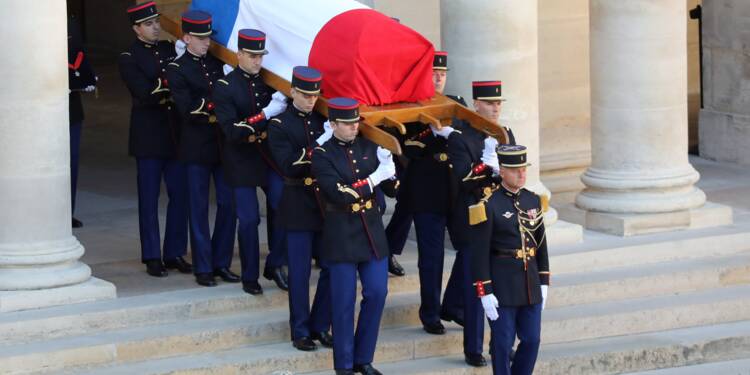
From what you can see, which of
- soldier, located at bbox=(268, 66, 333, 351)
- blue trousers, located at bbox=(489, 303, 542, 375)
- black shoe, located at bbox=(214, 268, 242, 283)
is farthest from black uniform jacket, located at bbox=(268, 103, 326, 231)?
blue trousers, located at bbox=(489, 303, 542, 375)

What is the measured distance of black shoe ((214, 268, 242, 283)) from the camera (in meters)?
11.5

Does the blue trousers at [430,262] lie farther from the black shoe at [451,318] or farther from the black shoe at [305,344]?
the black shoe at [305,344]

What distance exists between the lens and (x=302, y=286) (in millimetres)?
10586

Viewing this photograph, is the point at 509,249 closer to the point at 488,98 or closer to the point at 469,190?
the point at 469,190

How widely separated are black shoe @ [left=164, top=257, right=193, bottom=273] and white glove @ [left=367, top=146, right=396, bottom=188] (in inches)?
85.9

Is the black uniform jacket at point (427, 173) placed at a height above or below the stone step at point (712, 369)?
above

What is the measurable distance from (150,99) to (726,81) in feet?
21.9

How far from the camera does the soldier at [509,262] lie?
1002cm

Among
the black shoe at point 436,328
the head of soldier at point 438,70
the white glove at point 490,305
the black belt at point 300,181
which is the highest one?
the head of soldier at point 438,70

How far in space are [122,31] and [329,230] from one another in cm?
1461

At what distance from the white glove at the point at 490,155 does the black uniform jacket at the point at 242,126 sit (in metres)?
1.32

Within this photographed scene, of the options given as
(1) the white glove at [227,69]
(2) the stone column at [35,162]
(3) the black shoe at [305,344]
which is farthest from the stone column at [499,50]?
(2) the stone column at [35,162]

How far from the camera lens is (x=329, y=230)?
10.2 metres

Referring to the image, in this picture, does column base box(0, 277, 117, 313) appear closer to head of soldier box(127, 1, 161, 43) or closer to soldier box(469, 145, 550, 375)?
head of soldier box(127, 1, 161, 43)
